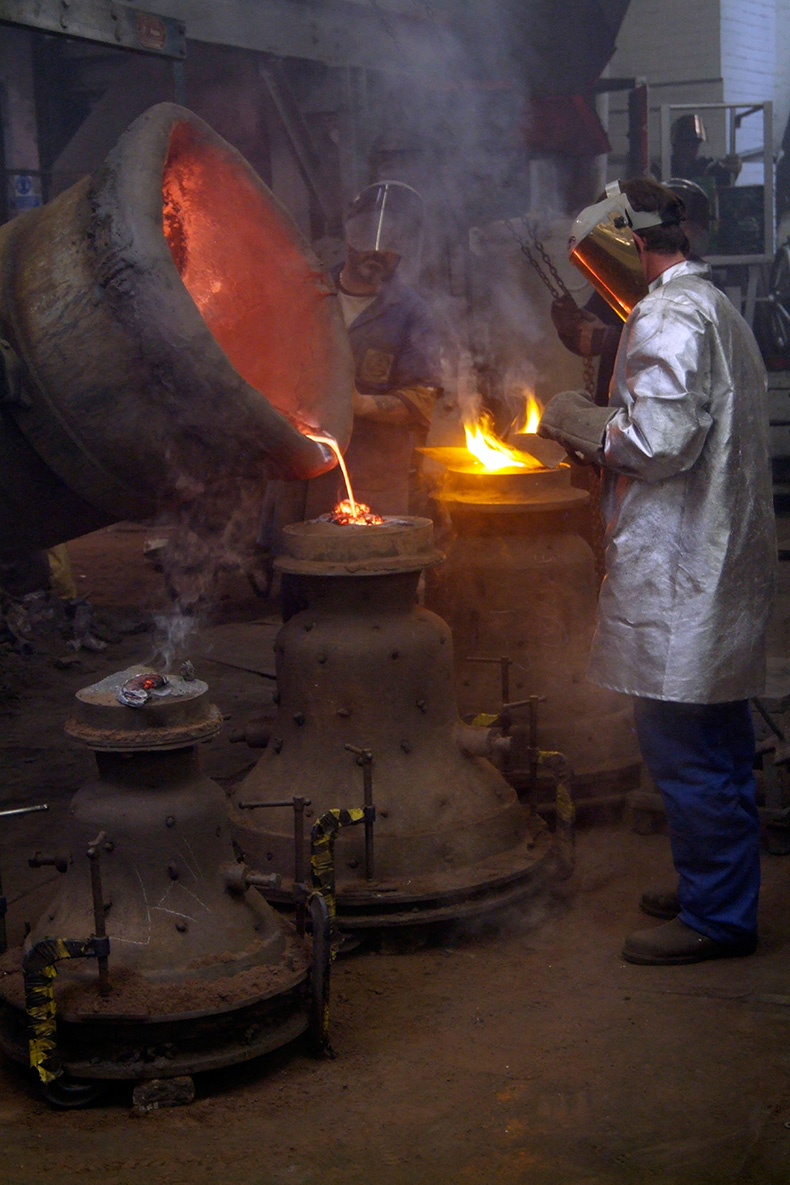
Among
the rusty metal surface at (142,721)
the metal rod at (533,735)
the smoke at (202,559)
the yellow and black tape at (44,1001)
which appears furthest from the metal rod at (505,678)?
the smoke at (202,559)

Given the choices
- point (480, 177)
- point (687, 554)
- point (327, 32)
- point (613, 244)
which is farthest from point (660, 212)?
point (480, 177)

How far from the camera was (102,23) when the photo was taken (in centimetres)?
525

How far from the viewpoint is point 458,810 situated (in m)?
3.45

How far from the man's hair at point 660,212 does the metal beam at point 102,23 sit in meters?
2.98

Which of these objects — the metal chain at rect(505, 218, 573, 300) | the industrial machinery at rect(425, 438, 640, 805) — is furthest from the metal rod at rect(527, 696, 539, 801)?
the metal chain at rect(505, 218, 573, 300)

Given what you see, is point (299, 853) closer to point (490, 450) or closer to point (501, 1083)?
point (501, 1083)

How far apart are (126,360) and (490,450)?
181 cm

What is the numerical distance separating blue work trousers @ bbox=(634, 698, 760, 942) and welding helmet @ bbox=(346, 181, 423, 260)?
12.0 feet

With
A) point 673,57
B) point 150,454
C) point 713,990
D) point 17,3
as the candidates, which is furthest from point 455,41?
point 713,990

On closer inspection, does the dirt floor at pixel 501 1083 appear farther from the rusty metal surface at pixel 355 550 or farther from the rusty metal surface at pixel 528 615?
the rusty metal surface at pixel 355 550

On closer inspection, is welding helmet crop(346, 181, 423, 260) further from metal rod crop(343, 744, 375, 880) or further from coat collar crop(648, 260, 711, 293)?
metal rod crop(343, 744, 375, 880)

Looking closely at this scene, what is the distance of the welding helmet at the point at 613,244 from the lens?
3.15 metres

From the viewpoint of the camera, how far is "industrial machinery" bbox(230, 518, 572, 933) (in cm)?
334

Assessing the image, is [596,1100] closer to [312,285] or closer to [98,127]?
[312,285]
